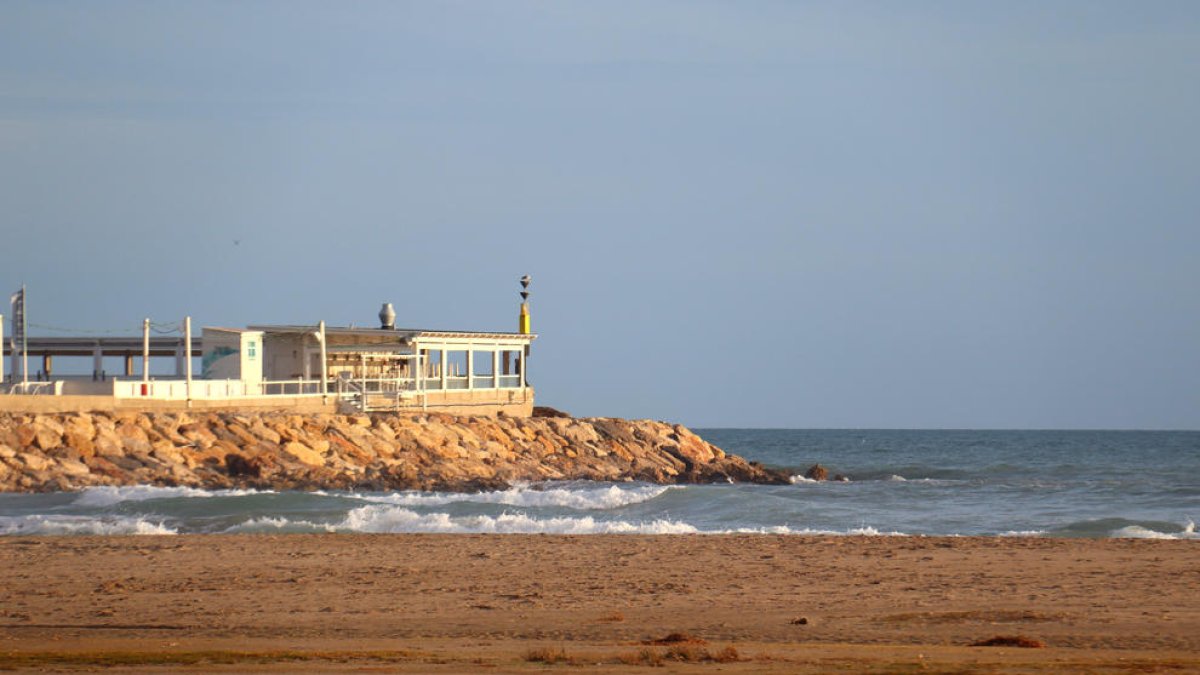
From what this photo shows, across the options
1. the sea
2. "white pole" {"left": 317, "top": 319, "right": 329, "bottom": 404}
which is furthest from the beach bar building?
the sea

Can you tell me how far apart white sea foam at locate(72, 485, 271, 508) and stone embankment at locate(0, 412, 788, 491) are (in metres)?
1.68

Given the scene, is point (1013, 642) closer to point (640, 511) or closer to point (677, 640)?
point (677, 640)

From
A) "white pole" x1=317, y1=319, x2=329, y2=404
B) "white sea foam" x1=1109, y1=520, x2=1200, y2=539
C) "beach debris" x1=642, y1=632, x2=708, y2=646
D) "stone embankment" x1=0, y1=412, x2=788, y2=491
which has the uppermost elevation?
"white pole" x1=317, y1=319, x2=329, y2=404

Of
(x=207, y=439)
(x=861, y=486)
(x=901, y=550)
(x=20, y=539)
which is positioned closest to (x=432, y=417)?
(x=207, y=439)

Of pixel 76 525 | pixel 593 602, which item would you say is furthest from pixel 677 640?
pixel 76 525

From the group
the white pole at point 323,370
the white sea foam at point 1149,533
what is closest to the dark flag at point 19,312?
the white pole at point 323,370

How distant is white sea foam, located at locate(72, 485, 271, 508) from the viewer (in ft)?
80.1

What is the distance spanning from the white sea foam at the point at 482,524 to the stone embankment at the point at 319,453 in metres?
7.77

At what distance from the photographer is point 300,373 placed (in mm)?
40062

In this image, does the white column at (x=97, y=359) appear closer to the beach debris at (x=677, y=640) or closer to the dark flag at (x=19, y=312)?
the dark flag at (x=19, y=312)

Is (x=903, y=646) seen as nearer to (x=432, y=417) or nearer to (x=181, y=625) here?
(x=181, y=625)

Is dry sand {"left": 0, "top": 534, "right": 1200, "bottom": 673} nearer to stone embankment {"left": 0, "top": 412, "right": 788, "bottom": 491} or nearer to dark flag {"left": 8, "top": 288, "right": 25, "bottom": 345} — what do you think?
stone embankment {"left": 0, "top": 412, "right": 788, "bottom": 491}

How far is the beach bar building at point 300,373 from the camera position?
111 feet

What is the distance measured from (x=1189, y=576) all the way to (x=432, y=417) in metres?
24.9
